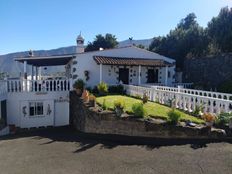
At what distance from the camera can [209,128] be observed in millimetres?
8383

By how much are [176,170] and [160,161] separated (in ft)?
2.36

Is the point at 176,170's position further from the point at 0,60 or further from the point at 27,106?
the point at 0,60

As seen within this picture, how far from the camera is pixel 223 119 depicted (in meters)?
8.80

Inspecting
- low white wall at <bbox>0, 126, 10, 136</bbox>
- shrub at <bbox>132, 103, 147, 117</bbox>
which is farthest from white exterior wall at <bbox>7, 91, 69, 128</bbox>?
shrub at <bbox>132, 103, 147, 117</bbox>

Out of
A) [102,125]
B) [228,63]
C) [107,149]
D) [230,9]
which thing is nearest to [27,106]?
[102,125]

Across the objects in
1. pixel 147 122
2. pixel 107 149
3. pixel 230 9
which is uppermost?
pixel 230 9

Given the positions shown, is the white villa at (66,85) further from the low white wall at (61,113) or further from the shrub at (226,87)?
the shrub at (226,87)

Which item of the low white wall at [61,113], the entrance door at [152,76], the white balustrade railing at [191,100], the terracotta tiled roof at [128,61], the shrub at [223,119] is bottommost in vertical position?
the low white wall at [61,113]

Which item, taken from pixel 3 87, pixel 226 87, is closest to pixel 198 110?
pixel 226 87

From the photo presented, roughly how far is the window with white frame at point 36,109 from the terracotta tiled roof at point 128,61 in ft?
17.1

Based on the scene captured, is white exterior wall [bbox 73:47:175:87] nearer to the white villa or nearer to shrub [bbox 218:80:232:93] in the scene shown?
the white villa

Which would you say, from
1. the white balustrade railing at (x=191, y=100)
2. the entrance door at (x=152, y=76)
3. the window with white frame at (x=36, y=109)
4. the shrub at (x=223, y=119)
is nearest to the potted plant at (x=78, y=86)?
the window with white frame at (x=36, y=109)

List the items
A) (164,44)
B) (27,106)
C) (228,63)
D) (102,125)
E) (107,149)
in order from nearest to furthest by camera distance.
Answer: (107,149) → (102,125) → (27,106) → (228,63) → (164,44)

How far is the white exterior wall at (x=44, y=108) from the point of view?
16.6m
